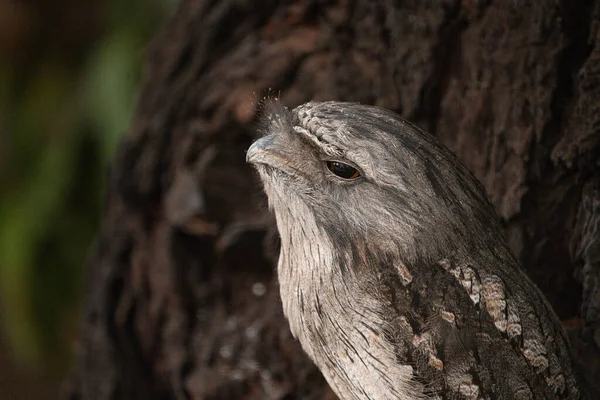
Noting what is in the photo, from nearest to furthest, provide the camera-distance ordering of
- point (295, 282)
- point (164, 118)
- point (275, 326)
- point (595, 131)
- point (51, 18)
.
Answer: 1. point (295, 282)
2. point (595, 131)
3. point (275, 326)
4. point (164, 118)
5. point (51, 18)

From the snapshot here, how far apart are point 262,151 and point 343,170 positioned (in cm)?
25

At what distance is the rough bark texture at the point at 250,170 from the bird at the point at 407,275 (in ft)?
1.80

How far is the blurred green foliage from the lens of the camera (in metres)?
A: 5.09

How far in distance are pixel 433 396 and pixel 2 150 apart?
4.36 metres

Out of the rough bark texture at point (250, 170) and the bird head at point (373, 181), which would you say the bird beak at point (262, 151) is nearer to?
the bird head at point (373, 181)

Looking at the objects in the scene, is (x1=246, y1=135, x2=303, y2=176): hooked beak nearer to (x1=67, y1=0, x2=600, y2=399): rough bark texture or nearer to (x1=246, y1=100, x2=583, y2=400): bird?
(x1=246, y1=100, x2=583, y2=400): bird

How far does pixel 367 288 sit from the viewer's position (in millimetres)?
1986

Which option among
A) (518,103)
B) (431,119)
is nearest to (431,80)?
(431,119)

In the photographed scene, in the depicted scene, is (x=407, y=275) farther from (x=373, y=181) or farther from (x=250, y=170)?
(x=250, y=170)

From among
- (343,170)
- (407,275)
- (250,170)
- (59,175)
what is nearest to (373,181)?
(343,170)

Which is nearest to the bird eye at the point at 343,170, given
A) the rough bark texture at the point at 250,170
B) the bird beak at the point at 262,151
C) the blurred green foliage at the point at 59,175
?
the bird beak at the point at 262,151

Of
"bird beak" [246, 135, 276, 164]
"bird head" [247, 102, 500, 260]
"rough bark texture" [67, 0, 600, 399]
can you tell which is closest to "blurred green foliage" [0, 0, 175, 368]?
"rough bark texture" [67, 0, 600, 399]

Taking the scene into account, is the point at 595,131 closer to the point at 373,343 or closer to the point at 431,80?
the point at 431,80

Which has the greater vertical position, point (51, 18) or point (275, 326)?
point (51, 18)
